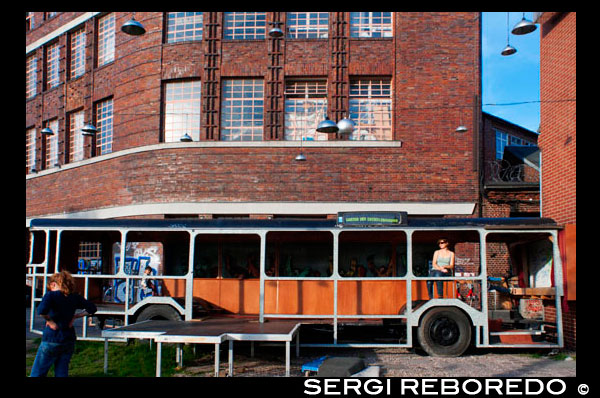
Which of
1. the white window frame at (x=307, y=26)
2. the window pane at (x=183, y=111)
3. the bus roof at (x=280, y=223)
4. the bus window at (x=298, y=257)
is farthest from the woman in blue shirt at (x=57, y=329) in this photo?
the white window frame at (x=307, y=26)

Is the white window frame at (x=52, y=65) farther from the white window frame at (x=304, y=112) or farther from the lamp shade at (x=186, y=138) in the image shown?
the white window frame at (x=304, y=112)

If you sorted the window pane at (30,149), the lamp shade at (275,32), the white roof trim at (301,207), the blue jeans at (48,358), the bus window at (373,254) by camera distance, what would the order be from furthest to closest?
the window pane at (30,149)
the white roof trim at (301,207)
the lamp shade at (275,32)
the bus window at (373,254)
the blue jeans at (48,358)

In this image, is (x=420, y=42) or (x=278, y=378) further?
(x=420, y=42)

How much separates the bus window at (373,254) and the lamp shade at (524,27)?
598 cm

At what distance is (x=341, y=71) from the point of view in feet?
63.9

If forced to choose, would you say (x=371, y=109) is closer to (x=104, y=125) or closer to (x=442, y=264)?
(x=442, y=264)

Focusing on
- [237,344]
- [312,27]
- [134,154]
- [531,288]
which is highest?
[312,27]

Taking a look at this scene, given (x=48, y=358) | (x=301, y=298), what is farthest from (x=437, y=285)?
(x=48, y=358)

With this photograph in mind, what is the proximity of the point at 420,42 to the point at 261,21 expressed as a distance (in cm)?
556

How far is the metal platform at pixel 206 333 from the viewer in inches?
327

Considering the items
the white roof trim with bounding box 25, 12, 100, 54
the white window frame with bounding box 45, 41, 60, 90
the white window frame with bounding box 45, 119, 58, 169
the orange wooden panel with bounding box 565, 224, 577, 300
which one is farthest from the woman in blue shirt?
the white window frame with bounding box 45, 41, 60, 90

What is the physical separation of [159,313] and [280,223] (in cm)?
294

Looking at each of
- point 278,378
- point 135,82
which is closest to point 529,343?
point 278,378
